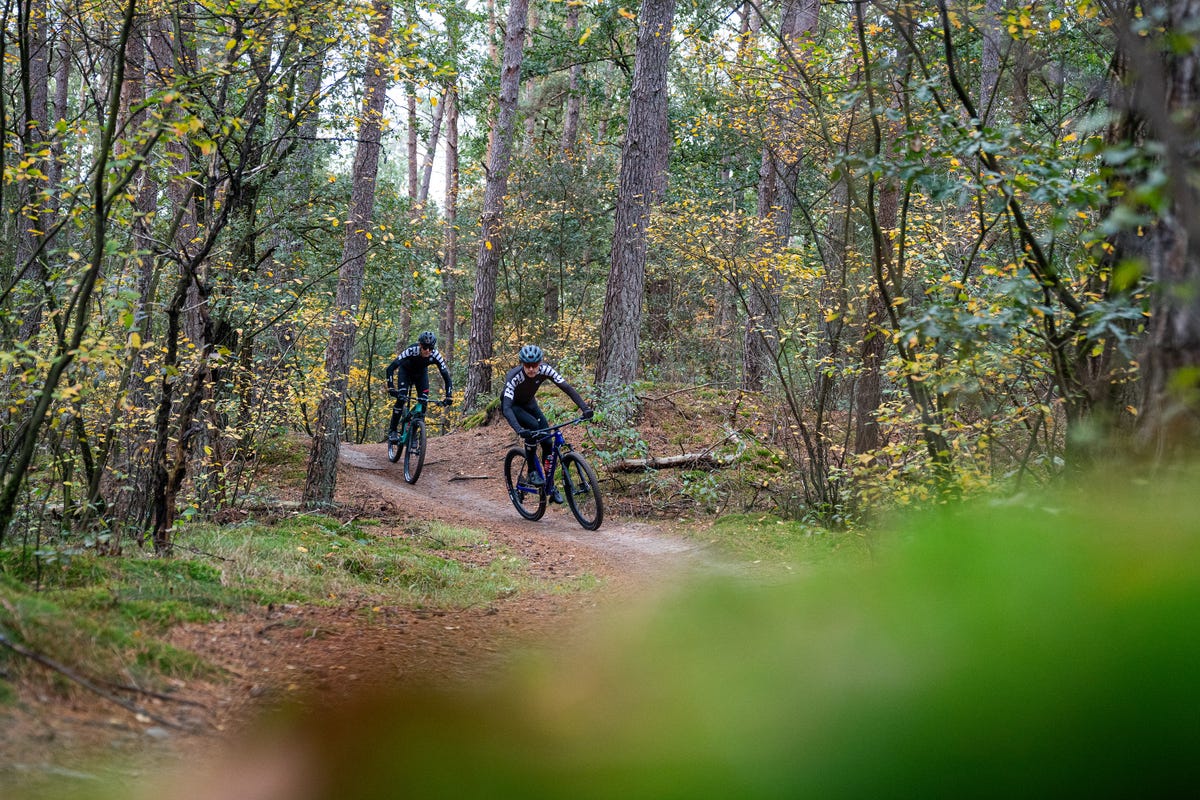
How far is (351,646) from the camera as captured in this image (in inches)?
166

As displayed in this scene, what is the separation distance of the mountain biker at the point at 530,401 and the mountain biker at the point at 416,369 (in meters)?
2.29

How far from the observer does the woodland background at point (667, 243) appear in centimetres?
359

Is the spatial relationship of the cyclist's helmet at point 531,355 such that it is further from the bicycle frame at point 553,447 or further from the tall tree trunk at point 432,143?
the tall tree trunk at point 432,143

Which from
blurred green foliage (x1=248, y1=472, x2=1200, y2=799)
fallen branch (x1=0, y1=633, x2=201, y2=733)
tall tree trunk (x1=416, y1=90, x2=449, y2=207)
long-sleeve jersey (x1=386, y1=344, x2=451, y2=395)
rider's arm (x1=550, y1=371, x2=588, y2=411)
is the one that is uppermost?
tall tree trunk (x1=416, y1=90, x2=449, y2=207)

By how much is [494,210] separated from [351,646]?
16079 millimetres

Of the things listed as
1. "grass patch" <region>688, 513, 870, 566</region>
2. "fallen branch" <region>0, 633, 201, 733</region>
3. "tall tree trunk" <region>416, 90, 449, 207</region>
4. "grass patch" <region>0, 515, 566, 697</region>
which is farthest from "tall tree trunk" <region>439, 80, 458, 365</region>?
"fallen branch" <region>0, 633, 201, 733</region>

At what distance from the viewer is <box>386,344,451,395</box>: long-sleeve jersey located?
12.4 metres

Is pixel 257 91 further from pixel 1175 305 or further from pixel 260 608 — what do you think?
pixel 1175 305

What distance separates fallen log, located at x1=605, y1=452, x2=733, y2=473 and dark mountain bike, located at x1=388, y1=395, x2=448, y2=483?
3337 mm

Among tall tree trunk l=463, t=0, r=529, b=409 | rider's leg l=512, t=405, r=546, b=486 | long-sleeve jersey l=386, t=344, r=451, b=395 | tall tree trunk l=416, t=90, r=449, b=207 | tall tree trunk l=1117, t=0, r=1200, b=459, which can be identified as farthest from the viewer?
tall tree trunk l=416, t=90, r=449, b=207

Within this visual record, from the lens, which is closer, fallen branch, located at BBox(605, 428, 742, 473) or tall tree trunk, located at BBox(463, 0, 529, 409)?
fallen branch, located at BBox(605, 428, 742, 473)

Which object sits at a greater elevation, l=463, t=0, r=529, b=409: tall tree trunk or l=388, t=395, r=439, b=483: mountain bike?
l=463, t=0, r=529, b=409: tall tree trunk

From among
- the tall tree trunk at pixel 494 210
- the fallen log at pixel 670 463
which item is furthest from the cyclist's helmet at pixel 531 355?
the tall tree trunk at pixel 494 210

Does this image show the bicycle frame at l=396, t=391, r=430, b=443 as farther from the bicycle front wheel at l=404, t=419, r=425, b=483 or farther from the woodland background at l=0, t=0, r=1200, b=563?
the woodland background at l=0, t=0, r=1200, b=563
